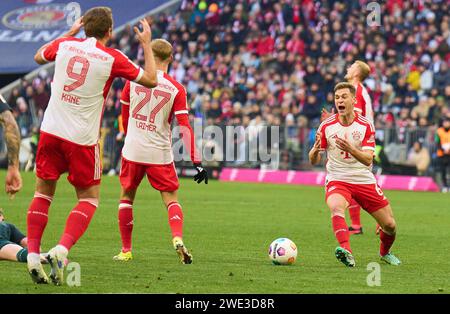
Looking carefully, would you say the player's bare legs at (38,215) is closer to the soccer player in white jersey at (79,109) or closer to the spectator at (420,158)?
the soccer player in white jersey at (79,109)

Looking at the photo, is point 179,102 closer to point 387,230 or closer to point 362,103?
point 387,230

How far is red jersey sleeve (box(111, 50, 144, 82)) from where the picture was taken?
909 cm

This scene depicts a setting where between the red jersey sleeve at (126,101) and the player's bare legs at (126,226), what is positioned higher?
the red jersey sleeve at (126,101)

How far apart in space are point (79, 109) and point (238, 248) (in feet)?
12.9

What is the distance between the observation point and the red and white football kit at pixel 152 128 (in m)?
11.2

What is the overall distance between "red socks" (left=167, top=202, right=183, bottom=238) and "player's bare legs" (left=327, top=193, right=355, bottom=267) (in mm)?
1560

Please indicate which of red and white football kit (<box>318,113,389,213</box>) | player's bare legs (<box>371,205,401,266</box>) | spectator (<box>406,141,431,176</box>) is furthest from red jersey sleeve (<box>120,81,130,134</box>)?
spectator (<box>406,141,431,176</box>)

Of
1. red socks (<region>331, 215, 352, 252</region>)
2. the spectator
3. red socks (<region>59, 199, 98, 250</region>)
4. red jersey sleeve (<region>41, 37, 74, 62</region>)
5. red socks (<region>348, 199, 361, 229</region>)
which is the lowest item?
the spectator

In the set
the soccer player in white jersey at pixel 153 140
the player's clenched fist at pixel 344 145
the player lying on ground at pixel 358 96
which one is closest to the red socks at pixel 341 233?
the player's clenched fist at pixel 344 145

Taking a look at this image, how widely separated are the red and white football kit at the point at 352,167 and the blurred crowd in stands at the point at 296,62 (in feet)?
60.1

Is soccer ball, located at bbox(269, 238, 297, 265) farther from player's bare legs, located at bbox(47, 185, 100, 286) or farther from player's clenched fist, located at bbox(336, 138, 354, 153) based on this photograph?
player's bare legs, located at bbox(47, 185, 100, 286)

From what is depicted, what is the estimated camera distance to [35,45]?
124ft

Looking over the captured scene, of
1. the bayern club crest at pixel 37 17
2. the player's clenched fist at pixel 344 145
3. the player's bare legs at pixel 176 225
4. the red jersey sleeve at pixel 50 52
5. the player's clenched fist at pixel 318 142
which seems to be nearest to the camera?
the red jersey sleeve at pixel 50 52
